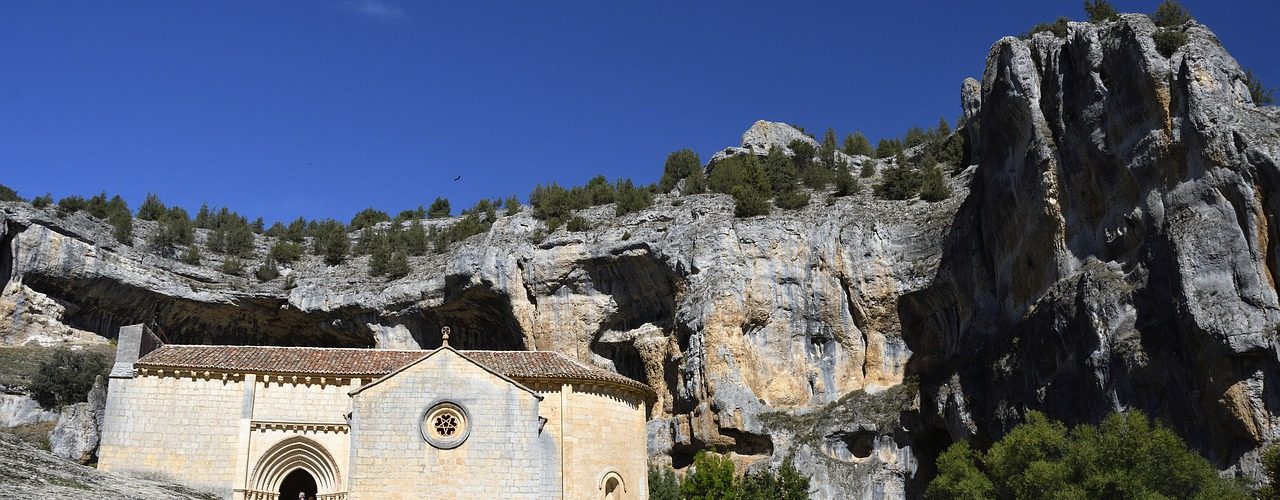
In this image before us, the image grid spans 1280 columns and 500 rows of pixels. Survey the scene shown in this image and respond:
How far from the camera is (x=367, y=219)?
187 feet

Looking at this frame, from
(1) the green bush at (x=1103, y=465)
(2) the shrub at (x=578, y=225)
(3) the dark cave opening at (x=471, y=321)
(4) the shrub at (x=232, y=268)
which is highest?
(2) the shrub at (x=578, y=225)

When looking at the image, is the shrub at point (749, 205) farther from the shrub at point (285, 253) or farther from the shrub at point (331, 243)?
the shrub at point (285, 253)

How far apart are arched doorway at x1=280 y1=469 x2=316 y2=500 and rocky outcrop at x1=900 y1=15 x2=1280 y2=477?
64.8 feet

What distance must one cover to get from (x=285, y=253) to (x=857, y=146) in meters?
30.2

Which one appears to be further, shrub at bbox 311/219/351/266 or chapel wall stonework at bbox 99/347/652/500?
shrub at bbox 311/219/351/266

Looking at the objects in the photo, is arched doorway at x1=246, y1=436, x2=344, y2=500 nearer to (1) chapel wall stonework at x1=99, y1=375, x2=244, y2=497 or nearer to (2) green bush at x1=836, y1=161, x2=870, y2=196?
(1) chapel wall stonework at x1=99, y1=375, x2=244, y2=497

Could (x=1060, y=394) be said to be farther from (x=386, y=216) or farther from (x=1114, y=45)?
(x=386, y=216)

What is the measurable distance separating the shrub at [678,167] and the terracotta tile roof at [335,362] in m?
20.8

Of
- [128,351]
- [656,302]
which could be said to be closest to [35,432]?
[128,351]

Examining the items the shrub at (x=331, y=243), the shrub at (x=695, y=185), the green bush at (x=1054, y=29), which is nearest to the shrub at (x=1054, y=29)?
the green bush at (x=1054, y=29)

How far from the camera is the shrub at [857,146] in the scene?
5616cm

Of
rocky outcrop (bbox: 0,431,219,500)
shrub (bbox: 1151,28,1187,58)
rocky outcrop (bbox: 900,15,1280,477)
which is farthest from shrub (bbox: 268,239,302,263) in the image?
shrub (bbox: 1151,28,1187,58)

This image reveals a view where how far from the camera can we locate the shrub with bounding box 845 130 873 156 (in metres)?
56.2

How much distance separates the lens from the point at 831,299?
39750 millimetres
